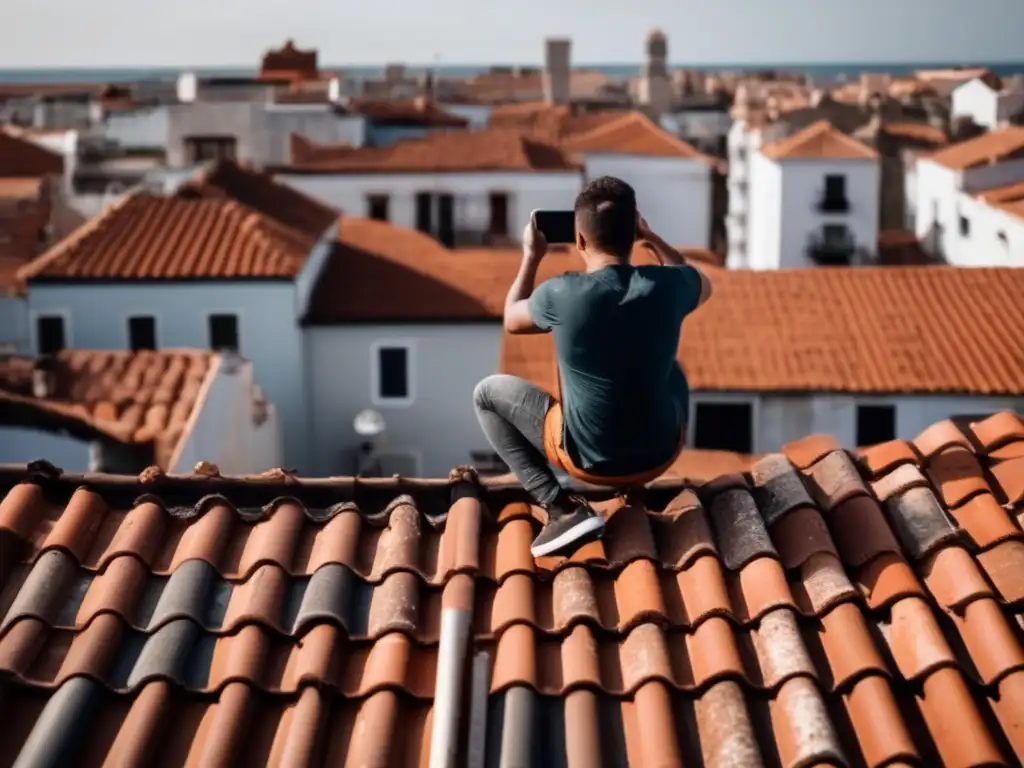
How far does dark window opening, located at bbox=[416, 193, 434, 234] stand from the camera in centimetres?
3991

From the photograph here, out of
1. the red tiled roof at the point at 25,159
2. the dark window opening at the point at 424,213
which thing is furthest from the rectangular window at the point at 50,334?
the dark window opening at the point at 424,213

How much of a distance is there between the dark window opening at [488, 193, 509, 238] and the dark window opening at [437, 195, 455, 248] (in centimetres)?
111

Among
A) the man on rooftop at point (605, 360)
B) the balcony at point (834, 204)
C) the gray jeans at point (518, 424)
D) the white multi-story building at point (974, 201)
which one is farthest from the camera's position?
the balcony at point (834, 204)

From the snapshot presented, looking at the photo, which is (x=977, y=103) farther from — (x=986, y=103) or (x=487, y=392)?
(x=487, y=392)

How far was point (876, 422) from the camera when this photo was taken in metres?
20.4

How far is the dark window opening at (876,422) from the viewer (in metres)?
20.3

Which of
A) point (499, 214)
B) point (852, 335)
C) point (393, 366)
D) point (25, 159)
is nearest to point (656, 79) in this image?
point (499, 214)

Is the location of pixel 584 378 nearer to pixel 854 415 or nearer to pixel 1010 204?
pixel 854 415

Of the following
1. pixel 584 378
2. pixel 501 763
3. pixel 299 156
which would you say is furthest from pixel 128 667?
pixel 299 156

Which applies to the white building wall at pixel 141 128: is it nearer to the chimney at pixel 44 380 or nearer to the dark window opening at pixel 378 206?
the dark window opening at pixel 378 206

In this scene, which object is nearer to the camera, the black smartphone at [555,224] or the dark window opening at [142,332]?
the black smartphone at [555,224]

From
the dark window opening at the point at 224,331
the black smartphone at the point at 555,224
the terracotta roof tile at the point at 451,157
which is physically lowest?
the dark window opening at the point at 224,331

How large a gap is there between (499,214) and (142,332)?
652 inches

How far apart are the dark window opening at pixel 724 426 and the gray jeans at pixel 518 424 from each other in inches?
601
